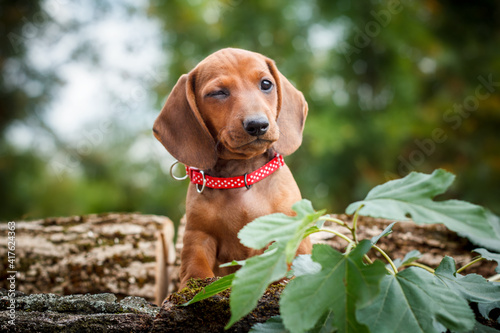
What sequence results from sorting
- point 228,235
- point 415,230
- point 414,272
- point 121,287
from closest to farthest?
point 414,272 < point 228,235 < point 121,287 < point 415,230

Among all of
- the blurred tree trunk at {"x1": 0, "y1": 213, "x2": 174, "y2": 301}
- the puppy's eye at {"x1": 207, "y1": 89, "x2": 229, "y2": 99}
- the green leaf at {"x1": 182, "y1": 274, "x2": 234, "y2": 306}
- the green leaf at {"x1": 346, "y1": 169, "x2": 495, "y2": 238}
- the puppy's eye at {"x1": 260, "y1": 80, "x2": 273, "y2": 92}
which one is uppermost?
the puppy's eye at {"x1": 260, "y1": 80, "x2": 273, "y2": 92}

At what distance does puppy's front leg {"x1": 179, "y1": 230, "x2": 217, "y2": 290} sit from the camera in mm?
1844

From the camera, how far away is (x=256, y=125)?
5.68 feet

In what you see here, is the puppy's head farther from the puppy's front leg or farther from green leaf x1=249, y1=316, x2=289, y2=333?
green leaf x1=249, y1=316, x2=289, y2=333

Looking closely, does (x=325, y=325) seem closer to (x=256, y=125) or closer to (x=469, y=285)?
(x=469, y=285)

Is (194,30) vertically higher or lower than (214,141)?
higher

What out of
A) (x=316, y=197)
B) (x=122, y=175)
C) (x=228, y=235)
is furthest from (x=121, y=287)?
(x=122, y=175)

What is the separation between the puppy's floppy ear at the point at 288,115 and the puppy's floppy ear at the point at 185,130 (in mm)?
344

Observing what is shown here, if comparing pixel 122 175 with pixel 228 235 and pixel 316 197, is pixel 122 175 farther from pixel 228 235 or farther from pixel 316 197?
pixel 228 235

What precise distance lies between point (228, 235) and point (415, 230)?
1738mm

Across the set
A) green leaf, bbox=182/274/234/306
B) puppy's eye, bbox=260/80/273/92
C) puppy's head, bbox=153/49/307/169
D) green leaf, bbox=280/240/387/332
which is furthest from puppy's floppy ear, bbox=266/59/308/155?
green leaf, bbox=280/240/387/332

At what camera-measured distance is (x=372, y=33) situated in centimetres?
632

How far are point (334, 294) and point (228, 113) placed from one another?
3.31 ft

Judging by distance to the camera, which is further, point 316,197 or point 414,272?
point 316,197
